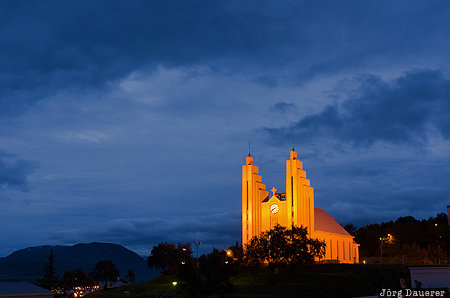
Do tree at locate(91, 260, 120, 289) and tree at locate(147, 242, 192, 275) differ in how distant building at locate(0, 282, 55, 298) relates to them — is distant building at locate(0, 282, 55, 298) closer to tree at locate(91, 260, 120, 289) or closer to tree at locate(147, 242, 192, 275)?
tree at locate(147, 242, 192, 275)

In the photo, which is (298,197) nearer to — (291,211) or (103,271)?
(291,211)

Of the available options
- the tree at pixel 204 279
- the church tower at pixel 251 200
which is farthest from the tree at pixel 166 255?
the tree at pixel 204 279

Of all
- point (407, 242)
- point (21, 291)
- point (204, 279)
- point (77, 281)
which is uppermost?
point (407, 242)

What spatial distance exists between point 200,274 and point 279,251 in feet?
107

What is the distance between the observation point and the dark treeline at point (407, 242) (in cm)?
11912

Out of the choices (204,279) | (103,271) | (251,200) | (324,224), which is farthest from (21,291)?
(103,271)

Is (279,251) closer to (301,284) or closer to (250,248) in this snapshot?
(250,248)

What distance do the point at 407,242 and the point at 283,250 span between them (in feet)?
214

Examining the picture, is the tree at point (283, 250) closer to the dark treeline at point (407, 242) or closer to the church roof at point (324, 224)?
the church roof at point (324, 224)

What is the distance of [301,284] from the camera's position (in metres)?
73.9

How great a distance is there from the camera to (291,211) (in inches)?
4222

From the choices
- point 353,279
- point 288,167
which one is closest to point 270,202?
point 288,167

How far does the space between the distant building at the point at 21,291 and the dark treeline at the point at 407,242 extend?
82.4 m

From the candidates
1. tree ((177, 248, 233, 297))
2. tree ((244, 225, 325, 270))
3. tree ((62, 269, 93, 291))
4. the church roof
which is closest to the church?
the church roof
